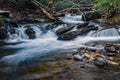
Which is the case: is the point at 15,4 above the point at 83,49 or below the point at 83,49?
above

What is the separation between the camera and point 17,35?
43.1 feet

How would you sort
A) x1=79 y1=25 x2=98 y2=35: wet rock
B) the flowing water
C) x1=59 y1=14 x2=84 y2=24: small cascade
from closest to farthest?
1. the flowing water
2. x1=79 y1=25 x2=98 y2=35: wet rock
3. x1=59 y1=14 x2=84 y2=24: small cascade

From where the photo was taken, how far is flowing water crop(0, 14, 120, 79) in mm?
8344

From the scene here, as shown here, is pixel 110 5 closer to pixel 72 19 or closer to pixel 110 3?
pixel 110 3

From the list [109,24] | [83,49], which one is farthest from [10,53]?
[109,24]

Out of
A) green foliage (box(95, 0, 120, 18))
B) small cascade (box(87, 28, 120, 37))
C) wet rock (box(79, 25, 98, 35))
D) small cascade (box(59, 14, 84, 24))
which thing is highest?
green foliage (box(95, 0, 120, 18))

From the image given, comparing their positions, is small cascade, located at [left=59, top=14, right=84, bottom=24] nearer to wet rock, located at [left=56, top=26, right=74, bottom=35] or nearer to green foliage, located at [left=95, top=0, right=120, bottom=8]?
green foliage, located at [left=95, top=0, right=120, bottom=8]

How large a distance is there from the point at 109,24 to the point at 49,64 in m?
8.24

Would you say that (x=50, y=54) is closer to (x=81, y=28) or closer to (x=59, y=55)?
(x=59, y=55)

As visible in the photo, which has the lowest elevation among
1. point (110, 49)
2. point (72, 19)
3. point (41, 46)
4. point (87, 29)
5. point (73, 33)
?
point (41, 46)

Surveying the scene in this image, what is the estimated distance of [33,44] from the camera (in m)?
11.8

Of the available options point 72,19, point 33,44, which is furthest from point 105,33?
point 72,19

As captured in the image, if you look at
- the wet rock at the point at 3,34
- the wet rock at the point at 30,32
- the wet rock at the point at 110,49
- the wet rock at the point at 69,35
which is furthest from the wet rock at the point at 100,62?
the wet rock at the point at 3,34

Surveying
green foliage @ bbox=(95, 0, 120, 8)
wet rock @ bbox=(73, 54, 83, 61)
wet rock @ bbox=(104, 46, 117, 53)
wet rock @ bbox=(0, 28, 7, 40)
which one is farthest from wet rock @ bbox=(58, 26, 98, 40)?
wet rock @ bbox=(73, 54, 83, 61)
